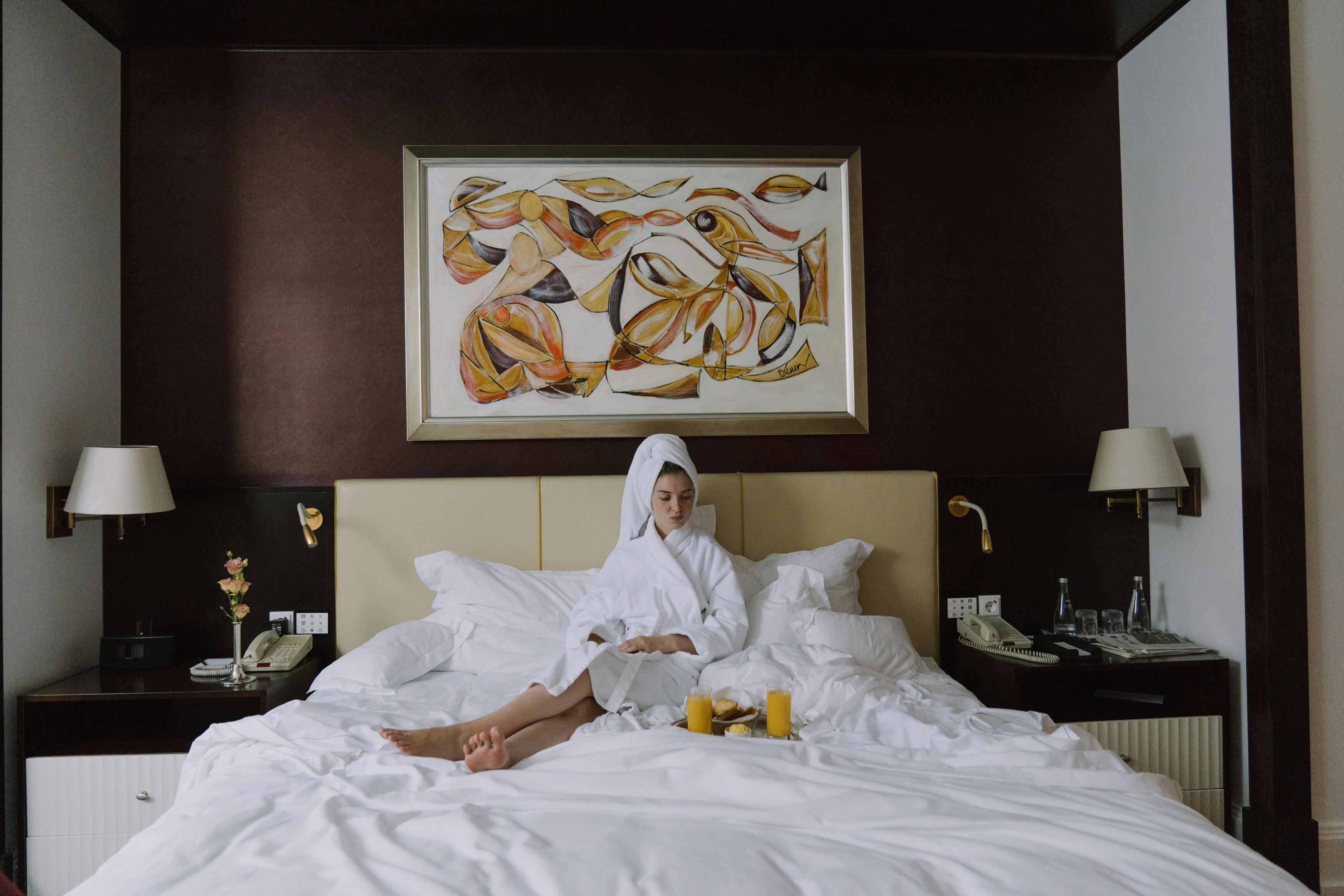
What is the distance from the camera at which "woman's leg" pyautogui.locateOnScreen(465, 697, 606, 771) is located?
1.77m

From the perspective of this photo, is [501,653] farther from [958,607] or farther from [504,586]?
[958,607]

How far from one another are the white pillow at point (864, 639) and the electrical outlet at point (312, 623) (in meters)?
1.68

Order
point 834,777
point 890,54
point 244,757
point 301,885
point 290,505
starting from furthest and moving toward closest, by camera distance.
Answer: point 890,54 → point 290,505 → point 244,757 → point 834,777 → point 301,885

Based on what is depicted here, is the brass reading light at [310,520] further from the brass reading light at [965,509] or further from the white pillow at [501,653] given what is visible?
the brass reading light at [965,509]

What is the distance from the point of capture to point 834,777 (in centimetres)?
155

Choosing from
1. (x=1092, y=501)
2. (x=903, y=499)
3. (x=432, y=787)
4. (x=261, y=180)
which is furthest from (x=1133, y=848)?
(x=261, y=180)

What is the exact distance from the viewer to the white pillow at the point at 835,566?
2.74m

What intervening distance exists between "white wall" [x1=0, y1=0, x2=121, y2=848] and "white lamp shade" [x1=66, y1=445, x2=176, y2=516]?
14cm

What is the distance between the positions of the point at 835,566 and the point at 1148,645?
3.50ft

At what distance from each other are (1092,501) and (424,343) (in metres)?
2.61

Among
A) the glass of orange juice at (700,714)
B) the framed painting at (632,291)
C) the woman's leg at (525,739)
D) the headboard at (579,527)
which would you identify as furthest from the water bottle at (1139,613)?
the woman's leg at (525,739)

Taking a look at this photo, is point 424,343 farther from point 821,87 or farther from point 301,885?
point 301,885

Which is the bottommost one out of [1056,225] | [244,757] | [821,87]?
[244,757]

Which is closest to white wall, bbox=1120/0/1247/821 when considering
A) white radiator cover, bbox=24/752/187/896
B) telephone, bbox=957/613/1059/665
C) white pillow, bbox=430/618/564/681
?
telephone, bbox=957/613/1059/665
